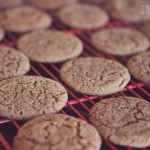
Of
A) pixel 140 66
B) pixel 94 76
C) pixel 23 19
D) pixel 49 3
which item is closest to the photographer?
pixel 94 76

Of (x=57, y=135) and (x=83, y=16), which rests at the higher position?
(x=83, y=16)

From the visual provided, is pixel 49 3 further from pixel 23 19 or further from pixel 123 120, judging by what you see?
pixel 123 120

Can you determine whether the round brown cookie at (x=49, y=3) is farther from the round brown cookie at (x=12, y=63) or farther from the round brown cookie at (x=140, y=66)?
the round brown cookie at (x=140, y=66)

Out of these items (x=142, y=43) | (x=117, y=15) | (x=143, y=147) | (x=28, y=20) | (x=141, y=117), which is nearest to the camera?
(x=143, y=147)

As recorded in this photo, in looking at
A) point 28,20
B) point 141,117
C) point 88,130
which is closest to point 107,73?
point 141,117

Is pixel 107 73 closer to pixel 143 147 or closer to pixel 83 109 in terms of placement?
pixel 83 109

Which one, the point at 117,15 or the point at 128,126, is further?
the point at 117,15

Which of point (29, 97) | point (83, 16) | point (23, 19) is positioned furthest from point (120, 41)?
point (29, 97)
